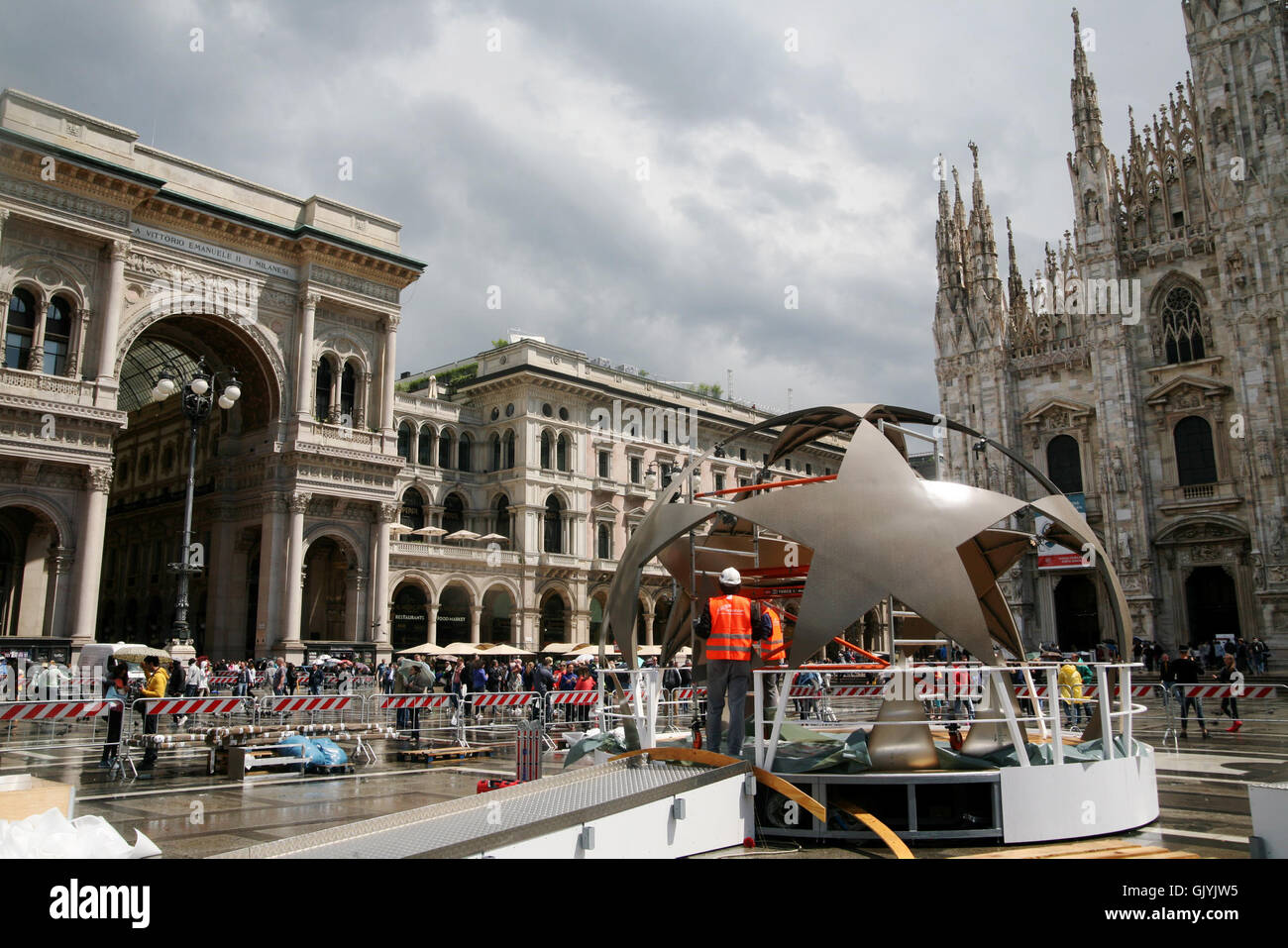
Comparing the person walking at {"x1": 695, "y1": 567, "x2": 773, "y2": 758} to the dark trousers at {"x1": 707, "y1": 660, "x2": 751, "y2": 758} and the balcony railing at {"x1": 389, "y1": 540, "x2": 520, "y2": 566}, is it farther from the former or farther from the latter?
the balcony railing at {"x1": 389, "y1": 540, "x2": 520, "y2": 566}

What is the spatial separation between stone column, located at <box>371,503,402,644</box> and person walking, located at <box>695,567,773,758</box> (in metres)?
31.8

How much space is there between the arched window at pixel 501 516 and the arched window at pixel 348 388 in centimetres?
1399

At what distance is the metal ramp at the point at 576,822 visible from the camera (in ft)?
14.8

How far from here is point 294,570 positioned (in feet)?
115

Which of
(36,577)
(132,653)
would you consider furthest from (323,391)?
(132,653)

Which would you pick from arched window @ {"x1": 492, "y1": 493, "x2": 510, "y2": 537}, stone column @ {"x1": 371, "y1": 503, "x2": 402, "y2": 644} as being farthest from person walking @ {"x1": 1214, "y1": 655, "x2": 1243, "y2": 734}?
arched window @ {"x1": 492, "y1": 493, "x2": 510, "y2": 537}

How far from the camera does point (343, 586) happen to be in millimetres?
41844

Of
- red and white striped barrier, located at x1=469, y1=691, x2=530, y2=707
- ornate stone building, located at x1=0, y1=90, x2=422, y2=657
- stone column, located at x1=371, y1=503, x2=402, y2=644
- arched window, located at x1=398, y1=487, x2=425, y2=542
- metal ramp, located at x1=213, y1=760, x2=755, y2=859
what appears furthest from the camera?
arched window, located at x1=398, y1=487, x2=425, y2=542

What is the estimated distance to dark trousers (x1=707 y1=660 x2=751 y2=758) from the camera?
7.56m

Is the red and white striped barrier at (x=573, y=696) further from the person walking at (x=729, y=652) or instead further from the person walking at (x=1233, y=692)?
the person walking at (x=729, y=652)

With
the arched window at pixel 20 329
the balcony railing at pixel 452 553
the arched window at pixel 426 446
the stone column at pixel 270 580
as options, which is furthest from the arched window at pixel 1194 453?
the arched window at pixel 20 329

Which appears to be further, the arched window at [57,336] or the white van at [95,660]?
the arched window at [57,336]
